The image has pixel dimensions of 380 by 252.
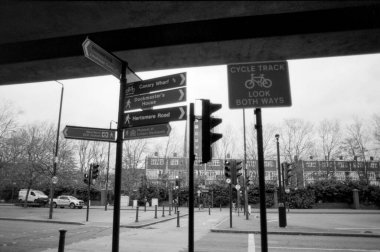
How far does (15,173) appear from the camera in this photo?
32.3 m

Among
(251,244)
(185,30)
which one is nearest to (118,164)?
(185,30)

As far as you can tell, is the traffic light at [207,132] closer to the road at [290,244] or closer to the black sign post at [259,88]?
the black sign post at [259,88]

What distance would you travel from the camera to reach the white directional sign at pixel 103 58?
479 centimetres

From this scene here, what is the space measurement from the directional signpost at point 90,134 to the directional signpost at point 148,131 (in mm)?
320

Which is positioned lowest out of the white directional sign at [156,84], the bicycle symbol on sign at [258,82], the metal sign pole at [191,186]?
the metal sign pole at [191,186]

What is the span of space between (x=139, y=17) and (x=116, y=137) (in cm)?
220

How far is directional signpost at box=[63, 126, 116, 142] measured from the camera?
5.63 m

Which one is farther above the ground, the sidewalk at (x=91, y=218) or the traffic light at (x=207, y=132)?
the traffic light at (x=207, y=132)

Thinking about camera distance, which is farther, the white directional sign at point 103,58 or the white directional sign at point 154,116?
the white directional sign at point 154,116

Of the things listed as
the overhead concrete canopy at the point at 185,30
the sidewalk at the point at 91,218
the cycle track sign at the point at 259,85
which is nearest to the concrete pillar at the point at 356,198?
the sidewalk at the point at 91,218

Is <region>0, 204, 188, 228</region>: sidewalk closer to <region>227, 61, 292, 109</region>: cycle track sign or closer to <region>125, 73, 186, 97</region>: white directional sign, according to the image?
<region>125, 73, 186, 97</region>: white directional sign

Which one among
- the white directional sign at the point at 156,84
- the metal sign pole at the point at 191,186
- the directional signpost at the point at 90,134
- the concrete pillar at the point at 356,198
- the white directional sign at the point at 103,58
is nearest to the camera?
the white directional sign at the point at 103,58

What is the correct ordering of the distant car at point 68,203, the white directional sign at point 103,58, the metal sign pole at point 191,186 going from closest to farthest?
the white directional sign at point 103,58
the metal sign pole at point 191,186
the distant car at point 68,203

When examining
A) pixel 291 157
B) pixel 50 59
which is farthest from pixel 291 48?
pixel 291 157
